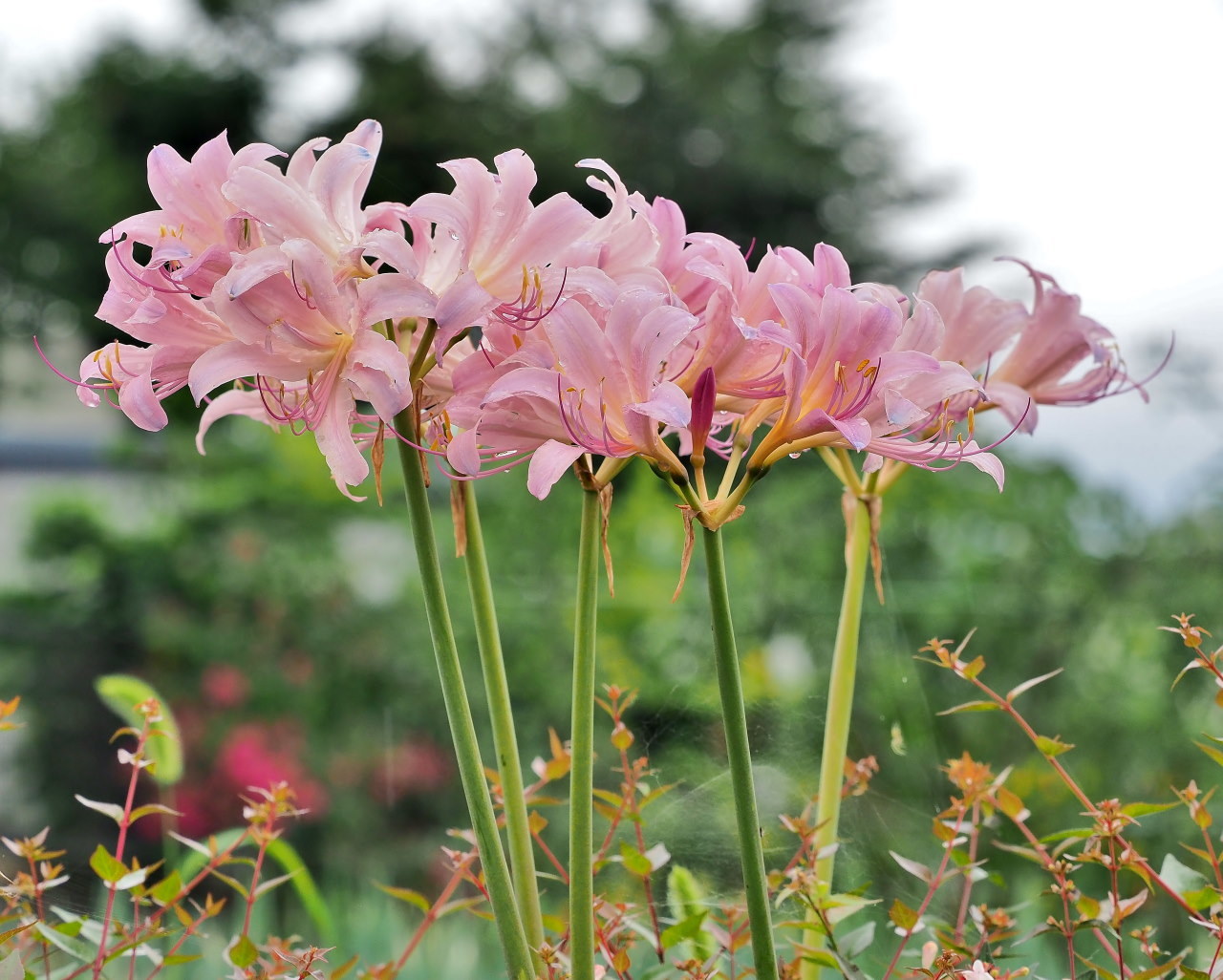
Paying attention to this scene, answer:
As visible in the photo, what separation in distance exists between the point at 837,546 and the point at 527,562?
0.54 meters

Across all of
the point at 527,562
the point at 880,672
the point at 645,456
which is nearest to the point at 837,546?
the point at 527,562

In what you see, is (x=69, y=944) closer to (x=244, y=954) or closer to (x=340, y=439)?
(x=244, y=954)

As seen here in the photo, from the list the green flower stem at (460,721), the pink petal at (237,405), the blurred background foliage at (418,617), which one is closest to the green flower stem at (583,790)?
the green flower stem at (460,721)

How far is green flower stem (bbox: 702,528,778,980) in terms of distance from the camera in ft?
1.03

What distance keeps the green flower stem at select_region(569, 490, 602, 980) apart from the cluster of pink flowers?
4 centimetres

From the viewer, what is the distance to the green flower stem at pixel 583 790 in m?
0.34

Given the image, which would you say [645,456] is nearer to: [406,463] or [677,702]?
[406,463]

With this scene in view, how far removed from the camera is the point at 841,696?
16.9 inches

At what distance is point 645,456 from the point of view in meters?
0.33

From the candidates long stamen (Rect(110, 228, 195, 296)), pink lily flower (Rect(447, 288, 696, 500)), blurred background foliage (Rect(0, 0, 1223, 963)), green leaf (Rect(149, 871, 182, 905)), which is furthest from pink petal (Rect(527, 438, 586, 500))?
blurred background foliage (Rect(0, 0, 1223, 963))

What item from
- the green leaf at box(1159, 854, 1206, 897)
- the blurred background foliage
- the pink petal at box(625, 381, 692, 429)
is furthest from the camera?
the blurred background foliage

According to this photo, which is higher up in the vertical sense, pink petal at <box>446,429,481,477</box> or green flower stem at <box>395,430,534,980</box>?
pink petal at <box>446,429,481,477</box>

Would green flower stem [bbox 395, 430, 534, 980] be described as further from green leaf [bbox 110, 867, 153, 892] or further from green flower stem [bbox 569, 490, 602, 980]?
green leaf [bbox 110, 867, 153, 892]

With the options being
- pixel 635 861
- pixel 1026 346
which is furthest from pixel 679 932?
pixel 1026 346
